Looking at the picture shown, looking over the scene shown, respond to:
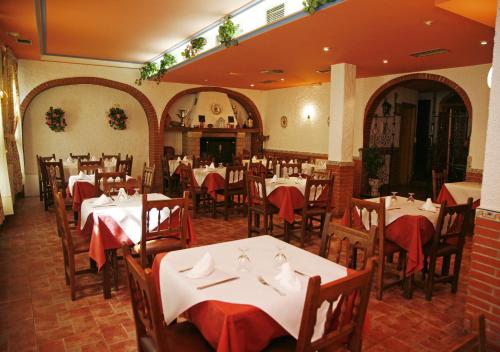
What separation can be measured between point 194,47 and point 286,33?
2.32 m

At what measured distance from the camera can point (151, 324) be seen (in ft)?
5.80

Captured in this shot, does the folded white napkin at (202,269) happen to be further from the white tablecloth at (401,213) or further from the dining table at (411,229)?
the white tablecloth at (401,213)

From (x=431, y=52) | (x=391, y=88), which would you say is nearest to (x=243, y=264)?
(x=431, y=52)

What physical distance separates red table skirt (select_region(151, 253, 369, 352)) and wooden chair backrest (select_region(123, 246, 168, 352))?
0.73 feet

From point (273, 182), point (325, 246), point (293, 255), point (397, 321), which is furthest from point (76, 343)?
point (273, 182)

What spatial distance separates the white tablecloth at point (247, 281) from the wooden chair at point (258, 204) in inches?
97.7

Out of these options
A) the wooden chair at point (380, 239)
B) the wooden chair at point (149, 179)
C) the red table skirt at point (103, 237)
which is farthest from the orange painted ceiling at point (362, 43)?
the red table skirt at point (103, 237)

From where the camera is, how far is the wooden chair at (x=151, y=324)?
1.62 m

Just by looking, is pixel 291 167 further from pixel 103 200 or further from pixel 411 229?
pixel 103 200

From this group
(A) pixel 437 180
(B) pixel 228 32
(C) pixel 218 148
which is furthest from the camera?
(C) pixel 218 148

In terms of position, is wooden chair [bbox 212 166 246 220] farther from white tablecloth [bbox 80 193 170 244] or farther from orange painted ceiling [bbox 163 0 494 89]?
white tablecloth [bbox 80 193 170 244]

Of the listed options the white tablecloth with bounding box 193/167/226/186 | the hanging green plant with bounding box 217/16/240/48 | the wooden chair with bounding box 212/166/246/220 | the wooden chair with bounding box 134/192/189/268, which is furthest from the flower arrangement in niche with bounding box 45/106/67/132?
the wooden chair with bounding box 134/192/189/268

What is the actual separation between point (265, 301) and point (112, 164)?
21.8ft

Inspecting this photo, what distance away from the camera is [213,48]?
628 centimetres
